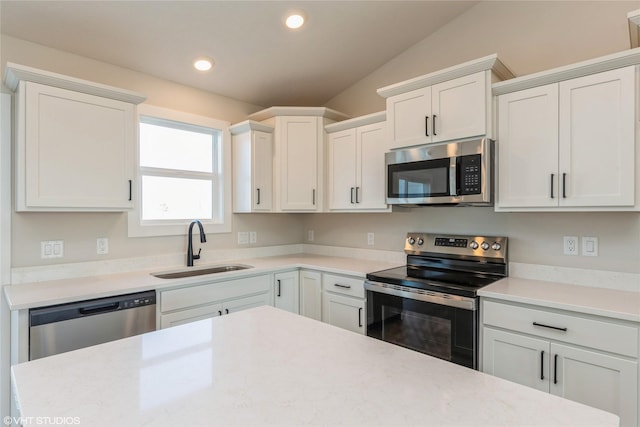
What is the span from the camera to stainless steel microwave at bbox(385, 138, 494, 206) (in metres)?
2.26

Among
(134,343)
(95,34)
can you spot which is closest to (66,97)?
(95,34)

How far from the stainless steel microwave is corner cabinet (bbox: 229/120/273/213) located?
1.15 meters

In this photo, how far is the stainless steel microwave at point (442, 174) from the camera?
226 cm

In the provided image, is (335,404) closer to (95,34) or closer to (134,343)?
(134,343)

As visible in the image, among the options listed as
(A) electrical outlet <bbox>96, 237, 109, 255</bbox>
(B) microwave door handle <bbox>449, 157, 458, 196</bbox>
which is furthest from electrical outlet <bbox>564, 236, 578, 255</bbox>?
(A) electrical outlet <bbox>96, 237, 109, 255</bbox>

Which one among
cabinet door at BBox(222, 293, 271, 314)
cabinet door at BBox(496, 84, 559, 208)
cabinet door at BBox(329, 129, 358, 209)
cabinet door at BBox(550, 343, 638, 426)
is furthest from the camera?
cabinet door at BBox(329, 129, 358, 209)

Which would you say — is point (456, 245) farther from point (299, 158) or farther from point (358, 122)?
point (299, 158)

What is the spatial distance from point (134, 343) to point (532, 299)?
1.89 m

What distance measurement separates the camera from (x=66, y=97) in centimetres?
213

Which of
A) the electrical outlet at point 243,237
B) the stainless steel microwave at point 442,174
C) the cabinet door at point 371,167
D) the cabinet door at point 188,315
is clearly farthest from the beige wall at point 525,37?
the cabinet door at point 188,315

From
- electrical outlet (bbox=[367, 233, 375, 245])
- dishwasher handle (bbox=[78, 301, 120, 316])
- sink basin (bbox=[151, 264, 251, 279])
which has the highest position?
electrical outlet (bbox=[367, 233, 375, 245])

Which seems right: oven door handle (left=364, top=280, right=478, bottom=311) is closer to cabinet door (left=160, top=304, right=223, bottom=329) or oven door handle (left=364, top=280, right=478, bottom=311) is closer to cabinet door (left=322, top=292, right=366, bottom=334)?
cabinet door (left=322, top=292, right=366, bottom=334)

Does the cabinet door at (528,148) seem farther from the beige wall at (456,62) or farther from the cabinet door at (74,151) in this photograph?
the cabinet door at (74,151)

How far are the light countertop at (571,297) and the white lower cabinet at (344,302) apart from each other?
93 cm
